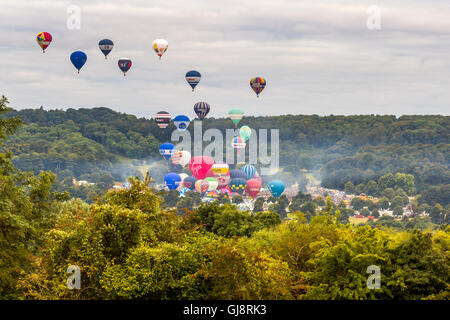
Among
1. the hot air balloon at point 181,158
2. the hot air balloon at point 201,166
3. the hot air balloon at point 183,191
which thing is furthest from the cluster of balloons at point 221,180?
the hot air balloon at point 181,158

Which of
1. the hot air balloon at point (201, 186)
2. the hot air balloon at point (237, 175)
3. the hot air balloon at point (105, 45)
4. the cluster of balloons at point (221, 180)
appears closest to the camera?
the hot air balloon at point (105, 45)

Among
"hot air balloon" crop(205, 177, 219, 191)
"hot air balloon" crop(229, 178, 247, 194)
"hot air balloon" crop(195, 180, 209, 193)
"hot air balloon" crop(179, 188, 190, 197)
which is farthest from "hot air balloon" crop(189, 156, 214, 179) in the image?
"hot air balloon" crop(179, 188, 190, 197)

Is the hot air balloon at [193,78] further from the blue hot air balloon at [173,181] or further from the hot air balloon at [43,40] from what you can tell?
the blue hot air balloon at [173,181]
